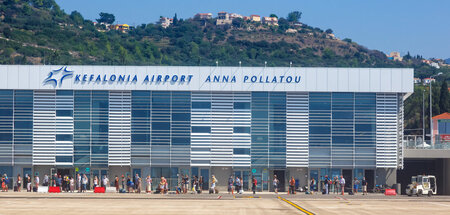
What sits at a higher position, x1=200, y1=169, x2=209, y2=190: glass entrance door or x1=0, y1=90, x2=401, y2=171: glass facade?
x1=0, y1=90, x2=401, y2=171: glass facade

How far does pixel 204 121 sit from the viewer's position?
6762 centimetres

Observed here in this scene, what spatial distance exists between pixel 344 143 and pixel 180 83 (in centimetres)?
1659

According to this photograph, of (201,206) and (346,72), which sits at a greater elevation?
(346,72)

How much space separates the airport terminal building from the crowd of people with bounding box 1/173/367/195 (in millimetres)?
996

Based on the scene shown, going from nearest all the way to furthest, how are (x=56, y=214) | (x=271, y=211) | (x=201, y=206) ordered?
(x=56, y=214) → (x=271, y=211) → (x=201, y=206)

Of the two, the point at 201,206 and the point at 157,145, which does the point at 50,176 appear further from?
the point at 201,206

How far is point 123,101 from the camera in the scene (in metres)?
67.5

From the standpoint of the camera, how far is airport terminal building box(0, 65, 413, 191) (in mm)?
66812

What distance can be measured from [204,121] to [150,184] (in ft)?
Answer: 26.8

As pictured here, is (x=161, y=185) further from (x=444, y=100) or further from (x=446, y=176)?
(x=444, y=100)

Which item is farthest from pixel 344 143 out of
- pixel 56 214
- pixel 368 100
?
pixel 56 214

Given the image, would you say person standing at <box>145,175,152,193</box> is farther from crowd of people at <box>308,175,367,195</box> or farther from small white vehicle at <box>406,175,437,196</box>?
small white vehicle at <box>406,175,437,196</box>

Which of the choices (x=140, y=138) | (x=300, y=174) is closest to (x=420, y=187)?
(x=300, y=174)

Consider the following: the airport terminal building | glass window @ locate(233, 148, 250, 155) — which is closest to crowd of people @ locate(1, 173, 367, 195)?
the airport terminal building
